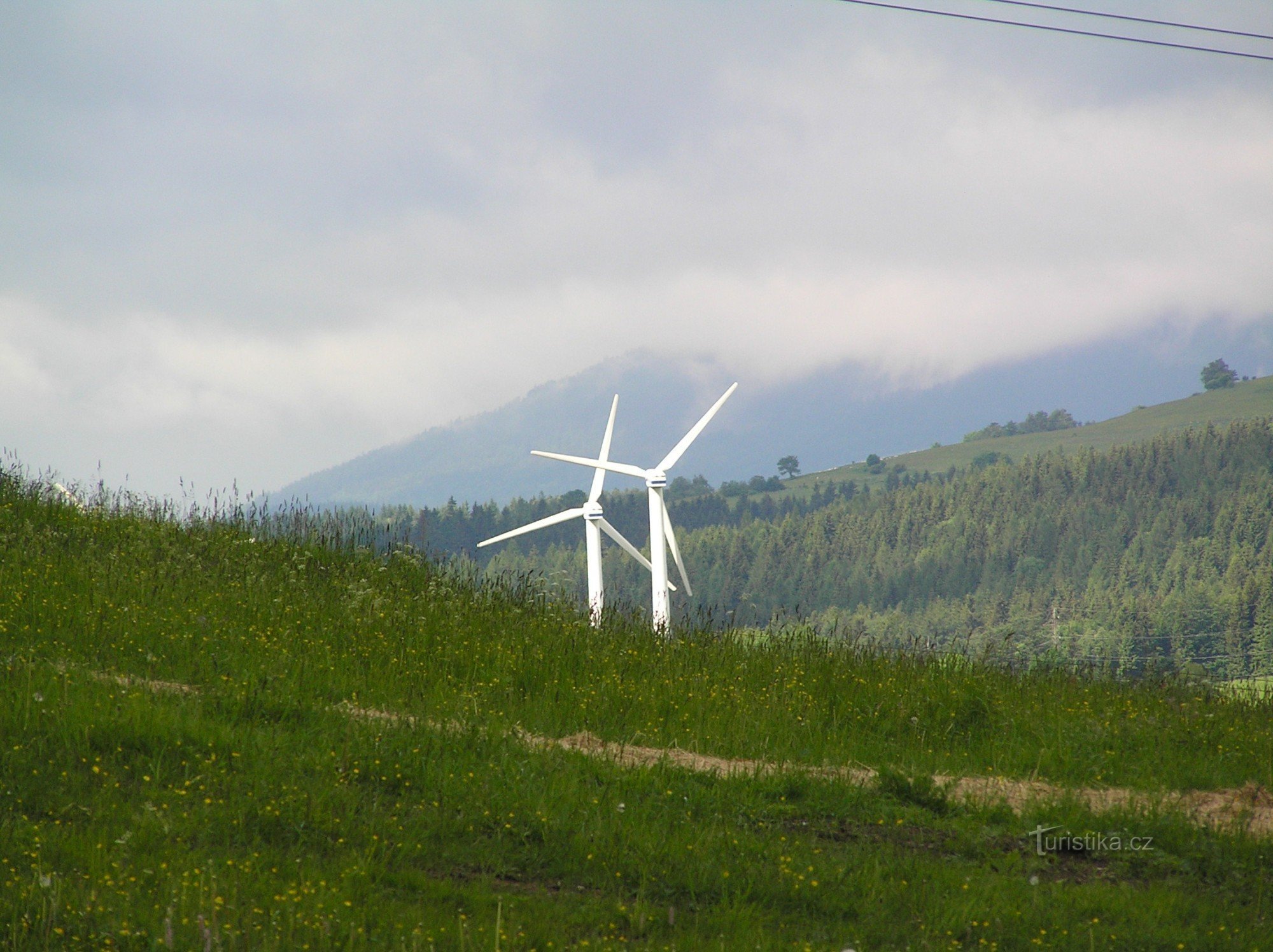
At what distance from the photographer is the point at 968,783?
29.2 feet

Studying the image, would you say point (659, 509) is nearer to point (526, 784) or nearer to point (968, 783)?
point (968, 783)

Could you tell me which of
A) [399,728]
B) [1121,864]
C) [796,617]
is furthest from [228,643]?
[1121,864]

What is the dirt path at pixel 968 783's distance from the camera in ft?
26.8

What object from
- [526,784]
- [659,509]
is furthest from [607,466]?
[526,784]

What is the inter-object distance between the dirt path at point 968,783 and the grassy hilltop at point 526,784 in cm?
15

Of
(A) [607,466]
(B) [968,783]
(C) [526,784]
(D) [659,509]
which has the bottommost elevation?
(B) [968,783]

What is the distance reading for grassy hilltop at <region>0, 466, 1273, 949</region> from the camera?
18.9ft

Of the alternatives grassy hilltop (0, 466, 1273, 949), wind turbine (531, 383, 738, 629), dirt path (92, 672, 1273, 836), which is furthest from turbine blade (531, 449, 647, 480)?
dirt path (92, 672, 1273, 836)

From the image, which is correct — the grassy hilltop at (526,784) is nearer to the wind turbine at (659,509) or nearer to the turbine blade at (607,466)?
the wind turbine at (659,509)

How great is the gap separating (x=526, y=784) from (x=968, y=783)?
3829 millimetres

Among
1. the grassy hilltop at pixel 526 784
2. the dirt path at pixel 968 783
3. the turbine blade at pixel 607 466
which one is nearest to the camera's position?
the grassy hilltop at pixel 526 784

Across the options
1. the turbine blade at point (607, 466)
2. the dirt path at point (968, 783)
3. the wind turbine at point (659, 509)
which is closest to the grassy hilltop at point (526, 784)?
the dirt path at point (968, 783)

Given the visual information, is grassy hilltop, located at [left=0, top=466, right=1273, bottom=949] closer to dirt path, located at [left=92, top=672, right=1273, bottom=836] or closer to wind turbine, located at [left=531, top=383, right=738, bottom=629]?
dirt path, located at [left=92, top=672, right=1273, bottom=836]

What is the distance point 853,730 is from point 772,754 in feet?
3.93
